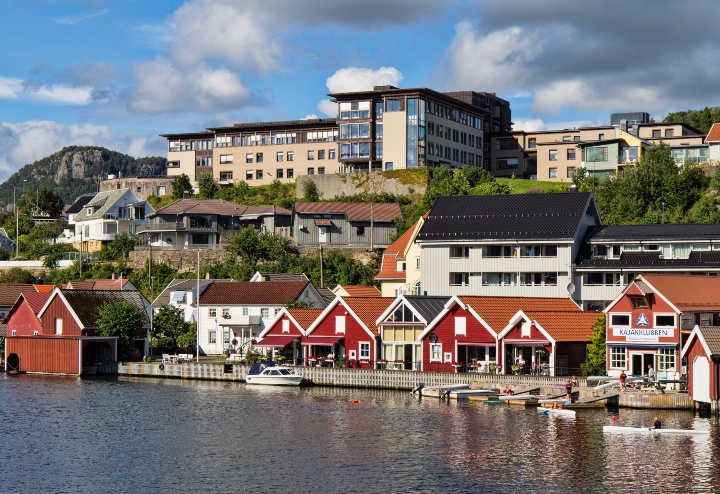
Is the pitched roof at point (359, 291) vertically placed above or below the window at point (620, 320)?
above

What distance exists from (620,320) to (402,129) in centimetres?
7261

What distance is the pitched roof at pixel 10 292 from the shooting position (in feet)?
368

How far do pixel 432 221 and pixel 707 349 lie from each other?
37.8 m

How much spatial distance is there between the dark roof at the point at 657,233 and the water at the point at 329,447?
25.4 m

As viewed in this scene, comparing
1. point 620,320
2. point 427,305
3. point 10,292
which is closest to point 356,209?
point 10,292

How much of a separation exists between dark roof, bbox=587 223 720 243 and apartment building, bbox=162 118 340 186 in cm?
6896

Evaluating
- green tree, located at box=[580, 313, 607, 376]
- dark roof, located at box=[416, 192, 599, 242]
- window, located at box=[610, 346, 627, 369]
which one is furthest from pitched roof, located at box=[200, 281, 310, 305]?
window, located at box=[610, 346, 627, 369]

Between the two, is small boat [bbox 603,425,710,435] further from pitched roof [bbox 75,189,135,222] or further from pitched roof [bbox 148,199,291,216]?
pitched roof [bbox 75,189,135,222]

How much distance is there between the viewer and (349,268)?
400 feet

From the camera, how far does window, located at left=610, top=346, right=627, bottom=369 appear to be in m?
73.4

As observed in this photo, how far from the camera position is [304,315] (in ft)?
300

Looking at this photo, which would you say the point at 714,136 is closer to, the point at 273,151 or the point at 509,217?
the point at 509,217

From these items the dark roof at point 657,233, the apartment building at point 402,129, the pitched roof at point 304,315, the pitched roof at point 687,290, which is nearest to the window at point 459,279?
the dark roof at point 657,233

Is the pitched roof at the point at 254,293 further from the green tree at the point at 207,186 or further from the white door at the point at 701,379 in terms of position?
the green tree at the point at 207,186
